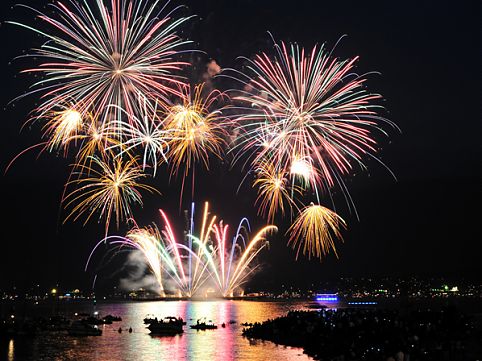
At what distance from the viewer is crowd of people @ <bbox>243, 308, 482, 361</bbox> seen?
36875 mm

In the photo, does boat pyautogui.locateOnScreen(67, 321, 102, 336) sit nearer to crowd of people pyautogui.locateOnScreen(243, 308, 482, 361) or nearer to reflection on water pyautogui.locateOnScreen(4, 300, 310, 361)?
reflection on water pyautogui.locateOnScreen(4, 300, 310, 361)

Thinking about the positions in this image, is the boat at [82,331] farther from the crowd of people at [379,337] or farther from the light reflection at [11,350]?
the crowd of people at [379,337]

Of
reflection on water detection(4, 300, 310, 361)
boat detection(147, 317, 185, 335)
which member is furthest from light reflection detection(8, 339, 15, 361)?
boat detection(147, 317, 185, 335)

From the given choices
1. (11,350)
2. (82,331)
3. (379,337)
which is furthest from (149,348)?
(379,337)

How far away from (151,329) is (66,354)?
2111 centimetres

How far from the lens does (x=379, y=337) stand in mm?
44438

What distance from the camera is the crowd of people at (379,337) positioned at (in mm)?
36875

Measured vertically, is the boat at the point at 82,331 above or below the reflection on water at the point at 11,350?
above

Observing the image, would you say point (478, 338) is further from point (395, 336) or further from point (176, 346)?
point (176, 346)

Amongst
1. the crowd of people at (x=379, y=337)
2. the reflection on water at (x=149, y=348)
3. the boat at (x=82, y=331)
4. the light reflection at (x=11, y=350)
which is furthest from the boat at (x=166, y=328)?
the light reflection at (x=11, y=350)

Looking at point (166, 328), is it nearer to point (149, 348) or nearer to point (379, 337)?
point (149, 348)

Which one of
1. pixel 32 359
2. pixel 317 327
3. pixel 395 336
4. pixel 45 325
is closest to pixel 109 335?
pixel 45 325

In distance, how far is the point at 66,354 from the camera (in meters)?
52.0

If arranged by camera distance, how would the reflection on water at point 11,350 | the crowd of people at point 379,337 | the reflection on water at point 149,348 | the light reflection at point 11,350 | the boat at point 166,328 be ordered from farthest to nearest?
the boat at point 166,328 → the light reflection at point 11,350 → the reflection on water at point 11,350 → the reflection on water at point 149,348 → the crowd of people at point 379,337
